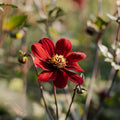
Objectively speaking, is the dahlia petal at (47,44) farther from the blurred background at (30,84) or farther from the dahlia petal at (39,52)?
the blurred background at (30,84)

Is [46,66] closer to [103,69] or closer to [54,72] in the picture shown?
[54,72]

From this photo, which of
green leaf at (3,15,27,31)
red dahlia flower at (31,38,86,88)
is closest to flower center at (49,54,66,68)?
red dahlia flower at (31,38,86,88)

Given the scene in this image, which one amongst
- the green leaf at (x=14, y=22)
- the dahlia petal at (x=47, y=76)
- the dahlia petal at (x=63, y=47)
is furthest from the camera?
the green leaf at (x=14, y=22)

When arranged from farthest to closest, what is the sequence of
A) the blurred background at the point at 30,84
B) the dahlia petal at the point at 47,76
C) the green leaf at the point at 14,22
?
the blurred background at the point at 30,84
the green leaf at the point at 14,22
the dahlia petal at the point at 47,76

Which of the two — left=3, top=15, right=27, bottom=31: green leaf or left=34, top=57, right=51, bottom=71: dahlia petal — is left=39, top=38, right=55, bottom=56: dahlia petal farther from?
left=3, top=15, right=27, bottom=31: green leaf

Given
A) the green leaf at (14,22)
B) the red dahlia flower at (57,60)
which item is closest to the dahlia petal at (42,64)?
the red dahlia flower at (57,60)

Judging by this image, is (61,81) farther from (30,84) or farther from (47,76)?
(30,84)

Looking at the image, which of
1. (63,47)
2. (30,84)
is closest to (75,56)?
(63,47)
